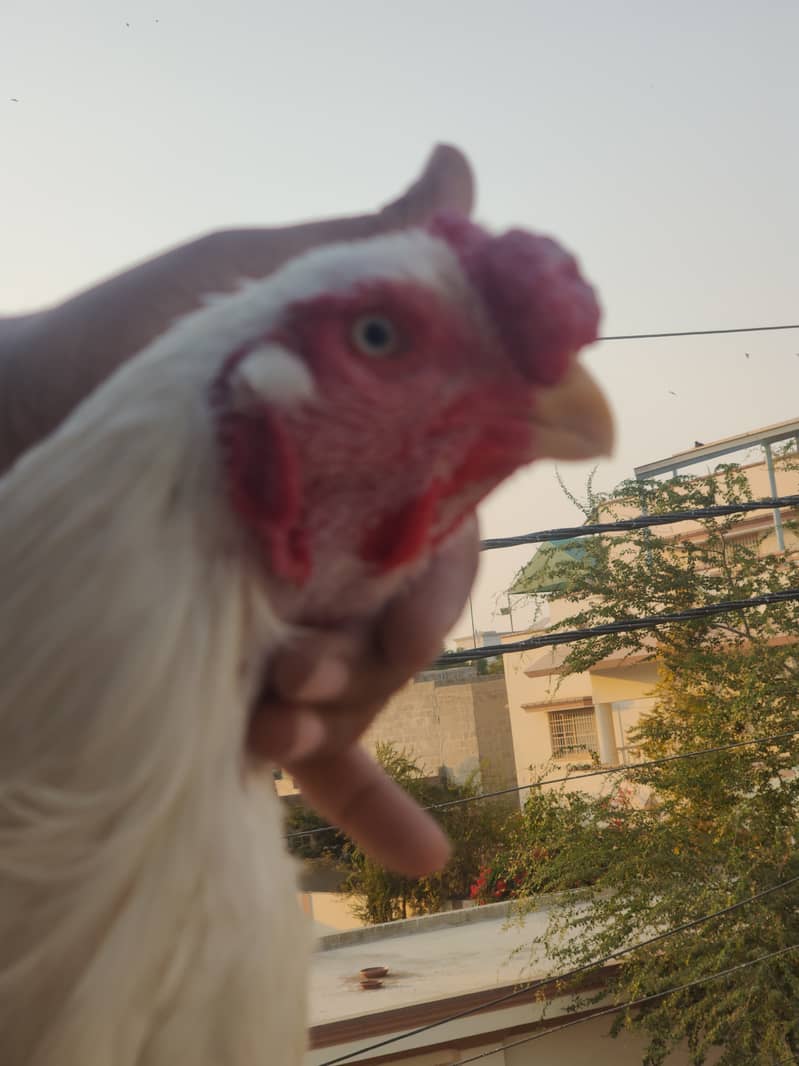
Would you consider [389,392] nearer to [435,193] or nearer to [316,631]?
[316,631]

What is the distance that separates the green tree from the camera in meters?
9.12

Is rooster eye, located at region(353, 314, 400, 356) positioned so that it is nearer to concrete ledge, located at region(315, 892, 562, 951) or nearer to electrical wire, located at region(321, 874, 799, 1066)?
electrical wire, located at region(321, 874, 799, 1066)

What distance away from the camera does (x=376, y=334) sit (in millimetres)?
542

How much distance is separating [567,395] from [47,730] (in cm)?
32

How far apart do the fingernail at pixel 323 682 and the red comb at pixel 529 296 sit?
7.4 inches

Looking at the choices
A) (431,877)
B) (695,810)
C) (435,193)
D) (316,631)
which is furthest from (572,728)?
(316,631)

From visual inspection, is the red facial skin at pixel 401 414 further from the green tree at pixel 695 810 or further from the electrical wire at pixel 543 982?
the green tree at pixel 695 810

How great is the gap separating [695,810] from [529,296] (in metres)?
10.6

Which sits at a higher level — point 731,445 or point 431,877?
point 731,445

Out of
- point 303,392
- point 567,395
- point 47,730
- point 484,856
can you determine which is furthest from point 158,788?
point 484,856

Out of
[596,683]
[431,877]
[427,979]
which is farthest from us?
[431,877]

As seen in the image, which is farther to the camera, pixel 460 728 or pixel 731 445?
pixel 460 728

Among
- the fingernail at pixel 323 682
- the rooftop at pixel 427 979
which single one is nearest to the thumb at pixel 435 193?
the fingernail at pixel 323 682

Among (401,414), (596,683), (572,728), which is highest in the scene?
(596,683)
